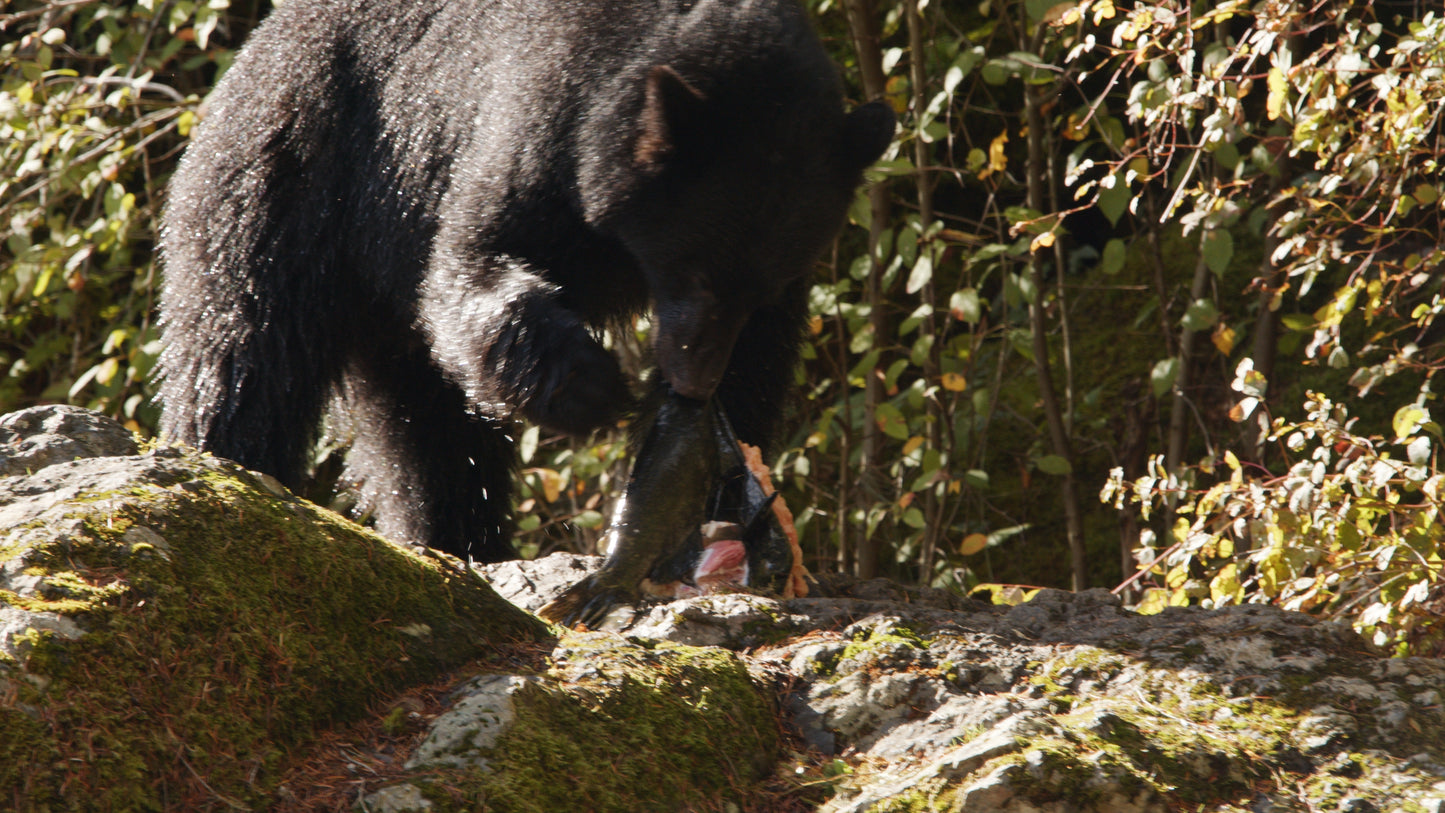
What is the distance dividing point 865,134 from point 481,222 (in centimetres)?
105

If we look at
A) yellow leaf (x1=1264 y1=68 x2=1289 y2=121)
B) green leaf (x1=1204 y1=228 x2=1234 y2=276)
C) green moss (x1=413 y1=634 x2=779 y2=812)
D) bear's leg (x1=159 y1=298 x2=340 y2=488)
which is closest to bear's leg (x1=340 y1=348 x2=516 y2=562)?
bear's leg (x1=159 y1=298 x2=340 y2=488)

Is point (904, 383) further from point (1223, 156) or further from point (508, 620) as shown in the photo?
point (508, 620)

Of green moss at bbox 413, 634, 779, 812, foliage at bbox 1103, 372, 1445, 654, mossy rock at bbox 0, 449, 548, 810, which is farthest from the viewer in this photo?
foliage at bbox 1103, 372, 1445, 654

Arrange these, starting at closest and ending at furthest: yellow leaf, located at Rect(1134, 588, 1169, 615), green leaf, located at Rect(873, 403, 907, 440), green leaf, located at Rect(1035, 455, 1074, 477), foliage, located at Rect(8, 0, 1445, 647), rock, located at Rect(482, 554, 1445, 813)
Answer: rock, located at Rect(482, 554, 1445, 813), foliage, located at Rect(8, 0, 1445, 647), yellow leaf, located at Rect(1134, 588, 1169, 615), green leaf, located at Rect(873, 403, 907, 440), green leaf, located at Rect(1035, 455, 1074, 477)

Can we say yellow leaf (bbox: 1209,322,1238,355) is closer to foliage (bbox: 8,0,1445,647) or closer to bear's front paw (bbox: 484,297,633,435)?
foliage (bbox: 8,0,1445,647)

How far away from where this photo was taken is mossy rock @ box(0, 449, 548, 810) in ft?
4.53

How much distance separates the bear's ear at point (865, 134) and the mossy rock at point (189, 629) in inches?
69.4

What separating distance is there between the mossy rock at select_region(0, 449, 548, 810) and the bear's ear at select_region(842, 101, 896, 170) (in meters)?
1.76

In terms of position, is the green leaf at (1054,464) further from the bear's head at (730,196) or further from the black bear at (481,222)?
the bear's head at (730,196)

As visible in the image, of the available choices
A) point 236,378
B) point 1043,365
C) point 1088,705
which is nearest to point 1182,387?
A: point 1043,365

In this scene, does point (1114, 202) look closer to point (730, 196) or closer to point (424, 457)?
point (730, 196)

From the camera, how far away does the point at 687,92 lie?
116 inches

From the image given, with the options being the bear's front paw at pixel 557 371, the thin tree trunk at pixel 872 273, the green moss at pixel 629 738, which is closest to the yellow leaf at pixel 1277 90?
the bear's front paw at pixel 557 371

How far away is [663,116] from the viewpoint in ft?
9.78
